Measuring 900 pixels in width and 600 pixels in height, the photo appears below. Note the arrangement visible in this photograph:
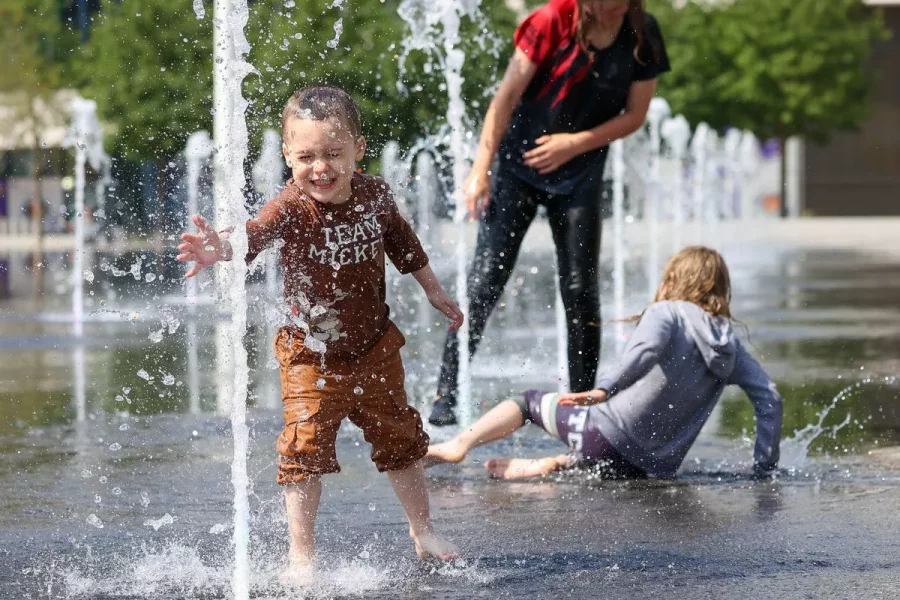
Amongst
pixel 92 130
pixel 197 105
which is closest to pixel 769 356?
pixel 92 130

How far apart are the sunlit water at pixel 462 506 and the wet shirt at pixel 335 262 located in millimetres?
545

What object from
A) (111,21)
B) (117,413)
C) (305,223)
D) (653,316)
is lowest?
(117,413)

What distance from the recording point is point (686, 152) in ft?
150

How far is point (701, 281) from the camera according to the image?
5.17 m

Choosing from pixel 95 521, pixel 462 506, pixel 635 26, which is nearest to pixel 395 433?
pixel 462 506

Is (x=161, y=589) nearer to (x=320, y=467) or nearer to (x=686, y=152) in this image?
(x=320, y=467)

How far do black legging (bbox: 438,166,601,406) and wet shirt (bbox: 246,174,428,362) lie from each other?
6.05 feet

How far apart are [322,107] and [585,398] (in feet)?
4.78

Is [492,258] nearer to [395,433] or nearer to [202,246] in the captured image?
[395,433]

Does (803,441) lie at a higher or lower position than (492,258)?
lower

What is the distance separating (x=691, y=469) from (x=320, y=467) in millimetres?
1912

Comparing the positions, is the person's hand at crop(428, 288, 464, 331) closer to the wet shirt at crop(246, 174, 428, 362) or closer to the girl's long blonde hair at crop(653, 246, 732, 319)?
the wet shirt at crop(246, 174, 428, 362)

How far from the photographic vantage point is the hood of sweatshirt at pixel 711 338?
5082mm

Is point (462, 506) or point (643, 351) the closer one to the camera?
point (462, 506)
